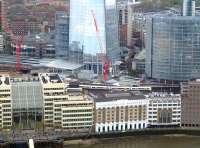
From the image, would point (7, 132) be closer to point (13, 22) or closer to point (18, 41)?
point (18, 41)

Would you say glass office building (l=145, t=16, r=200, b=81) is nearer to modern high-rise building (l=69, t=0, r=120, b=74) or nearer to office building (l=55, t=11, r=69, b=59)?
modern high-rise building (l=69, t=0, r=120, b=74)

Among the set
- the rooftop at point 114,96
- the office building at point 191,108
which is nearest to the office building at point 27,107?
the rooftop at point 114,96

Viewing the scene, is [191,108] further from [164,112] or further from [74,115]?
[74,115]

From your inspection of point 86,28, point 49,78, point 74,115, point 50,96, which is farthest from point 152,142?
point 86,28

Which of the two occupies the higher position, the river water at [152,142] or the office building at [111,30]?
the office building at [111,30]

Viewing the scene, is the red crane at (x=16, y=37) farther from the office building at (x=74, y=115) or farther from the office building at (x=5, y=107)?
the office building at (x=74, y=115)

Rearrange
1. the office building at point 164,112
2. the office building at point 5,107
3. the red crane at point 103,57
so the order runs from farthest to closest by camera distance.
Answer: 1. the red crane at point 103,57
2. the office building at point 164,112
3. the office building at point 5,107

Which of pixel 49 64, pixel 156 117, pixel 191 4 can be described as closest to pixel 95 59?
pixel 49 64
